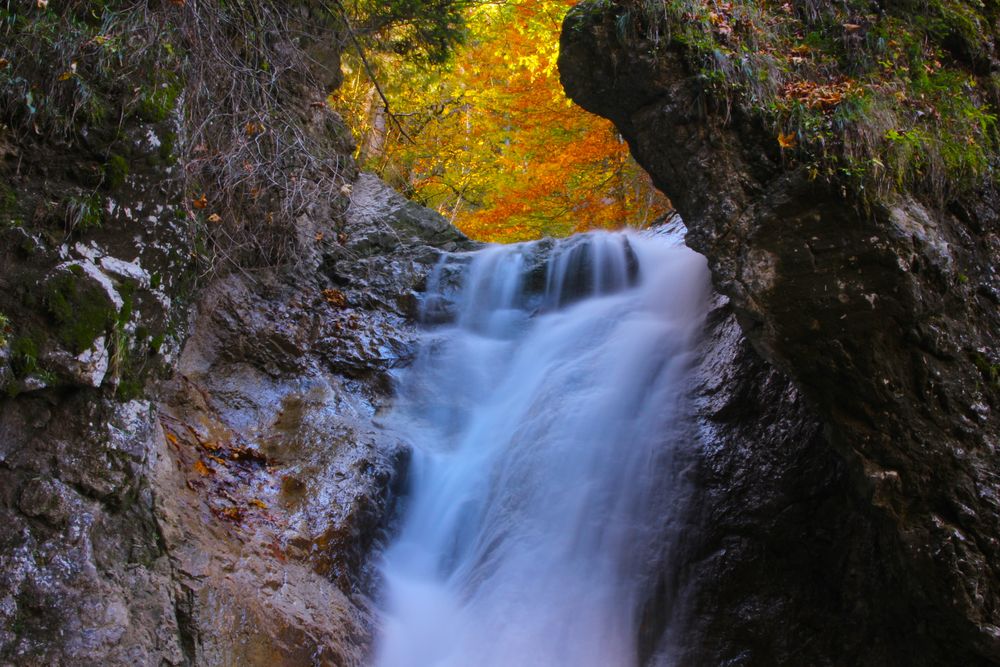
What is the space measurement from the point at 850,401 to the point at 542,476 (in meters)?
2.63

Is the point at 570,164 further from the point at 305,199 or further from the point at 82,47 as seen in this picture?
the point at 82,47

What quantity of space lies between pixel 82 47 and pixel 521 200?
33.4 ft

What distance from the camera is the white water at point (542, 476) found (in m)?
4.89

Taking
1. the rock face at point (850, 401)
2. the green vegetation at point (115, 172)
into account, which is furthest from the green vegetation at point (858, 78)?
the green vegetation at point (115, 172)

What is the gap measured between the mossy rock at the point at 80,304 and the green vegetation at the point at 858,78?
155 inches

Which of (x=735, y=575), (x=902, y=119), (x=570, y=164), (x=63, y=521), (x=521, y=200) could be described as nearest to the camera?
(x=63, y=521)

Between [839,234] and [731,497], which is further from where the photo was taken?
[731,497]

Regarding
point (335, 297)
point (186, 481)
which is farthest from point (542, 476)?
point (335, 297)

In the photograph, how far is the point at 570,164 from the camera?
12648 millimetres

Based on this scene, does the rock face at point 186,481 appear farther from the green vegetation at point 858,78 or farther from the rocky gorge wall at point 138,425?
the green vegetation at point 858,78

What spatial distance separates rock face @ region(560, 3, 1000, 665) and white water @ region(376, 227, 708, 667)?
67 centimetres

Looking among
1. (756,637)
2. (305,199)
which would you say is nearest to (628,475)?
(756,637)

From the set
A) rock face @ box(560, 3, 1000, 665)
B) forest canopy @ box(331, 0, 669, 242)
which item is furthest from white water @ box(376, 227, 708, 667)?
forest canopy @ box(331, 0, 669, 242)

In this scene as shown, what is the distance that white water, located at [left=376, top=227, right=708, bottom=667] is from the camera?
489cm
